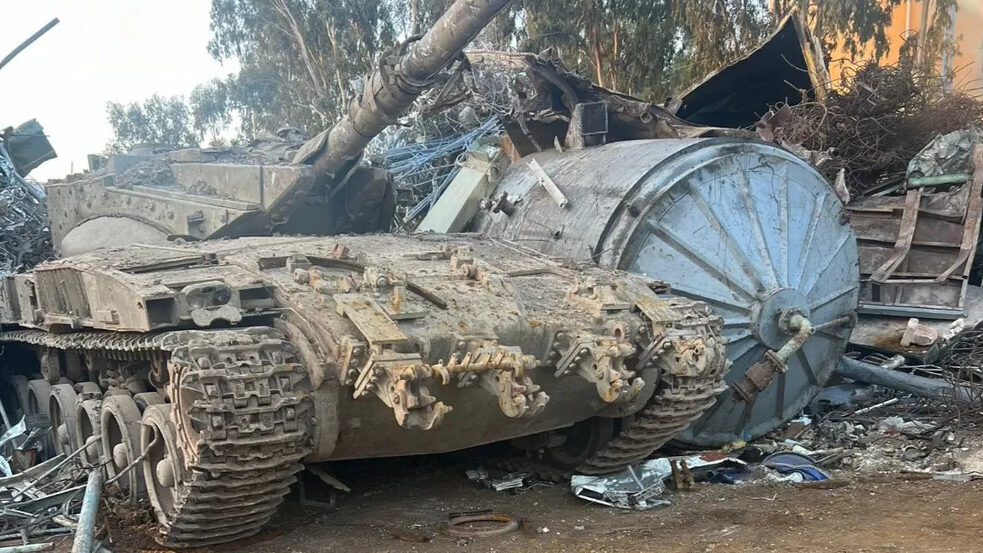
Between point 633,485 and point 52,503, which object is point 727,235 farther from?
Result: point 52,503

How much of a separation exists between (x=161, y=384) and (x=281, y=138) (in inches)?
193

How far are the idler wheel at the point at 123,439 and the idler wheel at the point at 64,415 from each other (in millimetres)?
1024

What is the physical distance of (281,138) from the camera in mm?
10305

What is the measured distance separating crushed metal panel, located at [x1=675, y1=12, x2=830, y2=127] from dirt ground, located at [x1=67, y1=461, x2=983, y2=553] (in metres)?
7.08

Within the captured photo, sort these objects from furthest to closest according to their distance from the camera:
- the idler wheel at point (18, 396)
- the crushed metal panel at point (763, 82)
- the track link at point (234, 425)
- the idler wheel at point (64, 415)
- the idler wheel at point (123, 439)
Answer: the crushed metal panel at point (763, 82) → the idler wheel at point (18, 396) → the idler wheel at point (64, 415) → the idler wheel at point (123, 439) → the track link at point (234, 425)

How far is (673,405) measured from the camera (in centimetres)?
636

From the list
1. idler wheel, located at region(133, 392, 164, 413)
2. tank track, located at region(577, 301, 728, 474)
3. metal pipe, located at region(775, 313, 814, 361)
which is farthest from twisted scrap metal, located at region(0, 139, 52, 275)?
metal pipe, located at region(775, 313, 814, 361)

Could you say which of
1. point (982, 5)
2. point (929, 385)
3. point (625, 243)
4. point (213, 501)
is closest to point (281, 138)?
point (625, 243)

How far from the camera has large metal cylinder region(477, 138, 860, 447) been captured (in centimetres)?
794

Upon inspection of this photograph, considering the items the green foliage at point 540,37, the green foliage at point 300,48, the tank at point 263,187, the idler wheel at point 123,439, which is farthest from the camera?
the green foliage at point 300,48

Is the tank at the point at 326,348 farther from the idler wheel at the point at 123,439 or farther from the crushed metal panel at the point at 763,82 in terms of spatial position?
the crushed metal panel at the point at 763,82

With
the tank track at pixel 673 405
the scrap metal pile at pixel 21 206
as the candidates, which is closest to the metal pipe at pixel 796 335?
the tank track at pixel 673 405

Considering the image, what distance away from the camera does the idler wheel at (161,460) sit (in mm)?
5195

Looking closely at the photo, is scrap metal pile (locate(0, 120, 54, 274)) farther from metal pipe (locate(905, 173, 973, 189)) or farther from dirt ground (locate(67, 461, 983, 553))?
metal pipe (locate(905, 173, 973, 189))
